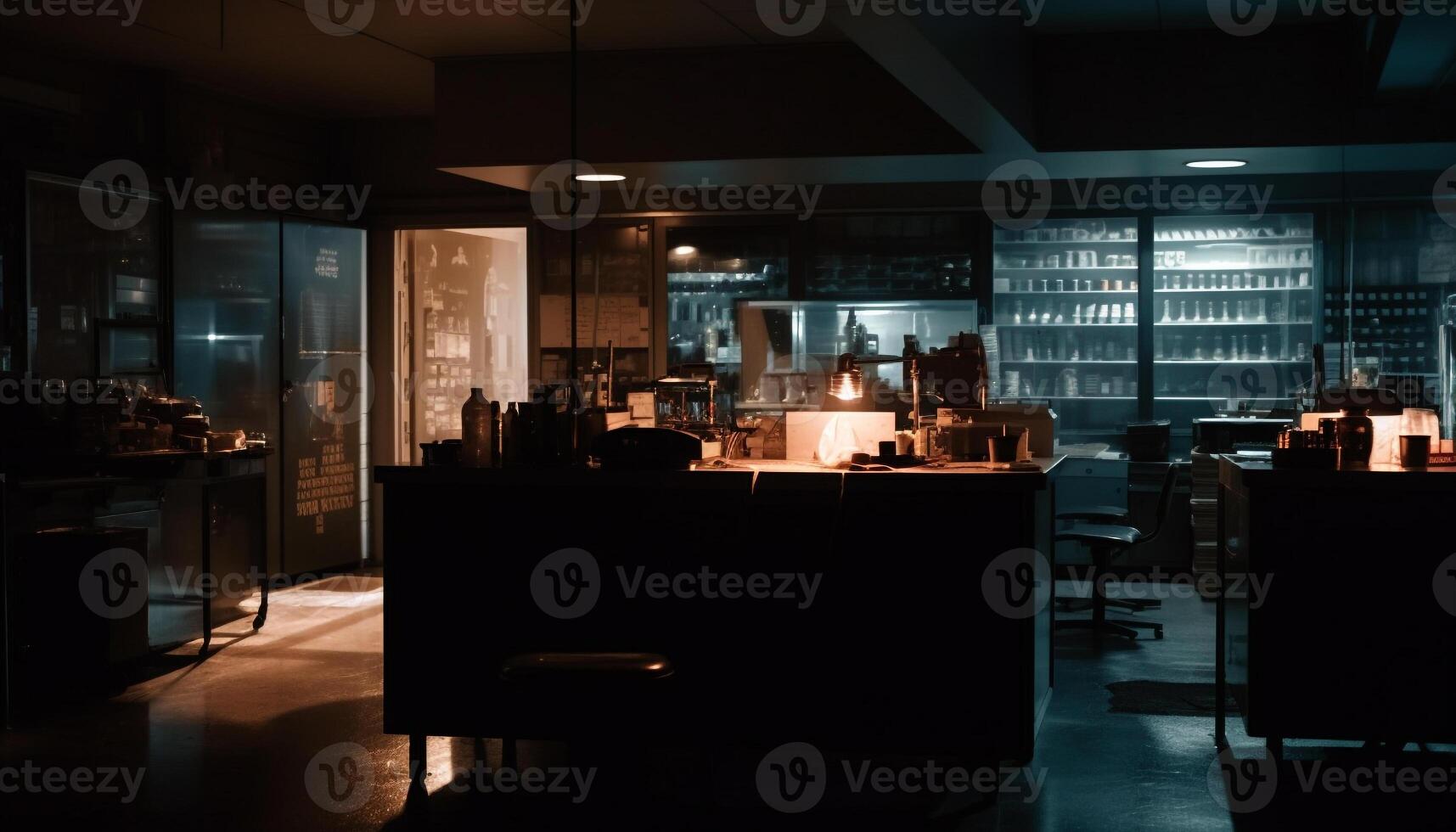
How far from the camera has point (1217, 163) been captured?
652 cm

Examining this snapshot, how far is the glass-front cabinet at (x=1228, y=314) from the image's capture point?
7.95m

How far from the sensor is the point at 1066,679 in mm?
5469

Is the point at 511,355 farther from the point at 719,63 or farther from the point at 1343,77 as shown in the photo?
the point at 1343,77

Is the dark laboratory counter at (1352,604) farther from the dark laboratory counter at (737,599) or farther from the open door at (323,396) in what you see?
the open door at (323,396)

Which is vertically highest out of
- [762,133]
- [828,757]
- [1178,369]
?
[762,133]

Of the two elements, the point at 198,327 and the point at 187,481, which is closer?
the point at 187,481

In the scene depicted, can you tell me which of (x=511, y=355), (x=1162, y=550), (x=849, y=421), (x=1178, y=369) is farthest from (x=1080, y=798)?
(x=511, y=355)


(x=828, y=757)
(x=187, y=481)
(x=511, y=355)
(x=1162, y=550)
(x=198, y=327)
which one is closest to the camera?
(x=828, y=757)

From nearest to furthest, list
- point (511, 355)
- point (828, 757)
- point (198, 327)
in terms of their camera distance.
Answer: point (828, 757) → point (198, 327) → point (511, 355)

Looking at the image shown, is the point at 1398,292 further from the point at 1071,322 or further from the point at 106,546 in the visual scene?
the point at 106,546

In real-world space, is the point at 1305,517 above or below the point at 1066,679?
above

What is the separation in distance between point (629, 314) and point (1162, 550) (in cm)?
355

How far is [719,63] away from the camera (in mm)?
6215

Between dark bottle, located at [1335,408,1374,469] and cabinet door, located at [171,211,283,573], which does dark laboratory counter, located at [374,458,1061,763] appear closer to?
dark bottle, located at [1335,408,1374,469]
